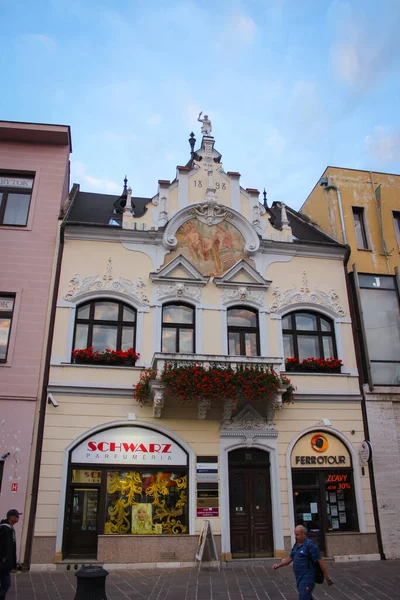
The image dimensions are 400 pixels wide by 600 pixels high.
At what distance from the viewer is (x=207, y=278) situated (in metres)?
16.0

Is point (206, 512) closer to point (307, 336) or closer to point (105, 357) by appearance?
point (105, 357)

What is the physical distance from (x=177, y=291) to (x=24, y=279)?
15.6 feet

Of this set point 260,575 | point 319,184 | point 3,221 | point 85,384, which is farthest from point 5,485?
point 319,184

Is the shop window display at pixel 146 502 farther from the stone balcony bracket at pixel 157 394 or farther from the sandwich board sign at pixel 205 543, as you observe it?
the stone balcony bracket at pixel 157 394

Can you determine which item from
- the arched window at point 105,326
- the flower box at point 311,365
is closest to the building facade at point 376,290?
the flower box at point 311,365

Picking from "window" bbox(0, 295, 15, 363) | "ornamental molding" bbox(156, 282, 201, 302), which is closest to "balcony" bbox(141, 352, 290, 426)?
"ornamental molding" bbox(156, 282, 201, 302)

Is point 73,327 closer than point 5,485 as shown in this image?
No

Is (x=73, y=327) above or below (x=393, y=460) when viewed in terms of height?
above

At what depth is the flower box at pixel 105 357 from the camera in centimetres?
1431

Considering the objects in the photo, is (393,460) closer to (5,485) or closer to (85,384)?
(85,384)

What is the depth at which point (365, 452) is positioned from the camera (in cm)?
1452

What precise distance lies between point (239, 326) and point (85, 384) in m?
5.27

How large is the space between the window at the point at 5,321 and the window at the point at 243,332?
6.83 metres

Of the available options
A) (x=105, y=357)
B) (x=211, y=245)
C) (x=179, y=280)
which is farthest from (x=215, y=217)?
(x=105, y=357)
